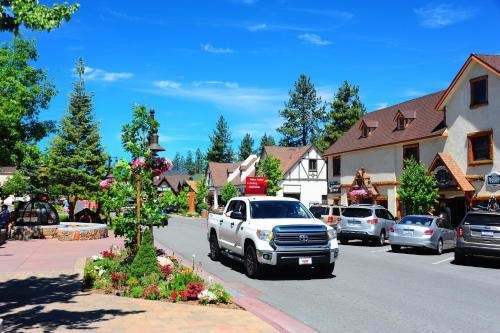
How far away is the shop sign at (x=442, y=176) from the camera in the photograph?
26108 mm

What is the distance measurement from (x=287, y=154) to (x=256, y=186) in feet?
41.2

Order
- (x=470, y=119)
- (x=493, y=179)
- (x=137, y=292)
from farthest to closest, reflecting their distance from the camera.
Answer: (x=470, y=119) → (x=493, y=179) → (x=137, y=292)

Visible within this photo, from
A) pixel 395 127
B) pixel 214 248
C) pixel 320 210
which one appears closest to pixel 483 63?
pixel 395 127

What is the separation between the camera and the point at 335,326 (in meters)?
7.24

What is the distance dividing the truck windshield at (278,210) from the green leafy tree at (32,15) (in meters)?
7.75

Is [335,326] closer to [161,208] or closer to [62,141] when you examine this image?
[161,208]

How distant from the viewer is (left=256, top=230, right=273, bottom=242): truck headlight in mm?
11289

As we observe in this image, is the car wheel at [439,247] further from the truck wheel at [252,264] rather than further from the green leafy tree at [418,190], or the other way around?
the truck wheel at [252,264]

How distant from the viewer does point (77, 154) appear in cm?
3481

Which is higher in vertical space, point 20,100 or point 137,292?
point 20,100

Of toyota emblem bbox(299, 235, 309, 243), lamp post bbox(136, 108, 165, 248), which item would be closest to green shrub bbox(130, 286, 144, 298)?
lamp post bbox(136, 108, 165, 248)

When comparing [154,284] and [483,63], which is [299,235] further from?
[483,63]

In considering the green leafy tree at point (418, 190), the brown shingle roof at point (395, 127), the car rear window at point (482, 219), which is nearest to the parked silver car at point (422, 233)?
the car rear window at point (482, 219)

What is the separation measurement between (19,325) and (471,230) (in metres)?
13.1
